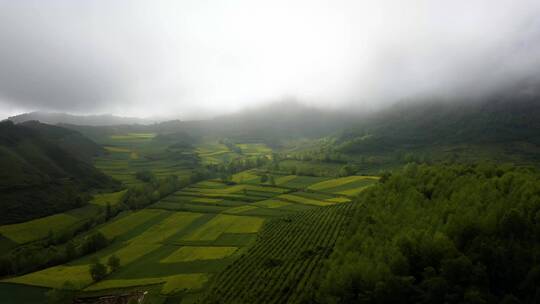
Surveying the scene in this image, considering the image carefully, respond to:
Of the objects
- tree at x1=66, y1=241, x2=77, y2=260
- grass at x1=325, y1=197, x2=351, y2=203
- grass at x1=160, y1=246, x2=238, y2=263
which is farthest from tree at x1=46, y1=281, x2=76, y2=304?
grass at x1=325, y1=197, x2=351, y2=203

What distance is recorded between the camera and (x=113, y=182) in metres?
198

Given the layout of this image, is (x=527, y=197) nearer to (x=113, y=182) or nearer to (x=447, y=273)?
(x=447, y=273)

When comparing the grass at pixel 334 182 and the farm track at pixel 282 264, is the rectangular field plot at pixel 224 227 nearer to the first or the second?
the farm track at pixel 282 264

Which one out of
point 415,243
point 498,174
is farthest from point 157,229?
point 498,174

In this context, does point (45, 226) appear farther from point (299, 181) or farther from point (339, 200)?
point (299, 181)

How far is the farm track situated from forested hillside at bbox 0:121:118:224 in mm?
102067

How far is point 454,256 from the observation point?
4916 cm

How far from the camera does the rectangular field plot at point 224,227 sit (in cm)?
10112

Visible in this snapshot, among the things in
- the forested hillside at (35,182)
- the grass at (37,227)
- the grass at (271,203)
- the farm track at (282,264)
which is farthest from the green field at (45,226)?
the farm track at (282,264)

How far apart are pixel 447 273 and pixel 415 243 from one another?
816 centimetres

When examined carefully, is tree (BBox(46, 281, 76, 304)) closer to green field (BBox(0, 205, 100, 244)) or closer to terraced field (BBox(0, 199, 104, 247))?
terraced field (BBox(0, 199, 104, 247))

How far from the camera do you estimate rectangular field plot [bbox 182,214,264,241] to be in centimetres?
10112

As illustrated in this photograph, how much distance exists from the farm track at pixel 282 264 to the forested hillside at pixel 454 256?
6870 millimetres

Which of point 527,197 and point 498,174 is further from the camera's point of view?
point 498,174
